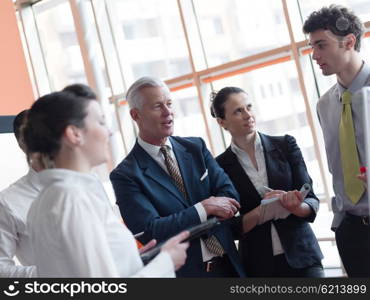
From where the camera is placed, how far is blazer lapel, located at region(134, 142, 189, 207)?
294 centimetres

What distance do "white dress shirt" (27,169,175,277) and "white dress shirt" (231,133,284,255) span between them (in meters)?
1.27

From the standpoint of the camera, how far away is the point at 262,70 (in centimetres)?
658

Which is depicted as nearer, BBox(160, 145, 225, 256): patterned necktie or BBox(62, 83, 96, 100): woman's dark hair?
BBox(62, 83, 96, 100): woman's dark hair

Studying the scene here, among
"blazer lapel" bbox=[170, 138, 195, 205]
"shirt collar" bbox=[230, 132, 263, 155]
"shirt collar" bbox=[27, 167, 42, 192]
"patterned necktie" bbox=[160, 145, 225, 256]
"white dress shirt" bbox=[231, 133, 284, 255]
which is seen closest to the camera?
"shirt collar" bbox=[27, 167, 42, 192]

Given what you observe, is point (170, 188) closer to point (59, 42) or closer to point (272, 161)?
point (272, 161)

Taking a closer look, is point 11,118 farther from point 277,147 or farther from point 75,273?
point 75,273

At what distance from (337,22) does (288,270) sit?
1.32 metres

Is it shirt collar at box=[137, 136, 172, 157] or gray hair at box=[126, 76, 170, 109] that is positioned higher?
gray hair at box=[126, 76, 170, 109]

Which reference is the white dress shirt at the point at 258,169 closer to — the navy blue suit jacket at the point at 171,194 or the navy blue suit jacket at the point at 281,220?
the navy blue suit jacket at the point at 281,220

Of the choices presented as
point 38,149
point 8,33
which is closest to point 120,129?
point 8,33

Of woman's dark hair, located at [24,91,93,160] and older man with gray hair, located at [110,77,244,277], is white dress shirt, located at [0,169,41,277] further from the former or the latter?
woman's dark hair, located at [24,91,93,160]

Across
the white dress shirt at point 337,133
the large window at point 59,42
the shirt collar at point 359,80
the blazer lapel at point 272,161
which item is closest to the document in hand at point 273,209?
the blazer lapel at point 272,161

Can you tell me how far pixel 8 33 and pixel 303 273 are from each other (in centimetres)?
377

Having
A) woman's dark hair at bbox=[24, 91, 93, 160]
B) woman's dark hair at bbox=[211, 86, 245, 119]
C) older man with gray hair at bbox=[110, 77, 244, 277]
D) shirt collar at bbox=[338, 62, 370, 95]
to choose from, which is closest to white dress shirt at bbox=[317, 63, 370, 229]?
shirt collar at bbox=[338, 62, 370, 95]
